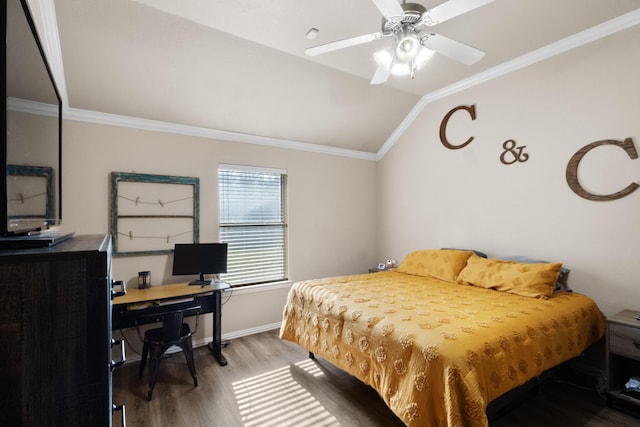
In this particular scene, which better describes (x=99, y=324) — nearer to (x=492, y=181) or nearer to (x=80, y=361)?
(x=80, y=361)

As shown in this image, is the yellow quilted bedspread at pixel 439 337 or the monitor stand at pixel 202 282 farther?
the monitor stand at pixel 202 282

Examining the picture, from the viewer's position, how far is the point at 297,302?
299cm

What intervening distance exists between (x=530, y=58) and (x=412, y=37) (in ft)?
6.51

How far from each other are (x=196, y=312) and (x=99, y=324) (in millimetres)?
2112

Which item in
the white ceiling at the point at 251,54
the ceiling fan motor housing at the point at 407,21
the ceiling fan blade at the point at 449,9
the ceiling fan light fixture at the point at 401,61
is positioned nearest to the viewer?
the ceiling fan blade at the point at 449,9

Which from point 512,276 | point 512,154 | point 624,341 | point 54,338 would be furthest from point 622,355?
point 54,338

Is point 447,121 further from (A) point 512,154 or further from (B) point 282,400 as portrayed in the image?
(B) point 282,400

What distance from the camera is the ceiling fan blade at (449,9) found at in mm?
1617

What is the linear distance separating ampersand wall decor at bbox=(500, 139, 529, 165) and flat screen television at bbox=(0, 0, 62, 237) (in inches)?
146

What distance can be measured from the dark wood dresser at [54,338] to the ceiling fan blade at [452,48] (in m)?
2.13

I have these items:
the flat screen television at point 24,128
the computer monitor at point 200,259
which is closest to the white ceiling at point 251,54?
the flat screen television at point 24,128

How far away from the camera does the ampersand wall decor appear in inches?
125

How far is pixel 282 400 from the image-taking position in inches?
95.0

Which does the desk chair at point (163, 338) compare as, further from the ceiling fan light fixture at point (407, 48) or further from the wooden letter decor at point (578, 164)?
the wooden letter decor at point (578, 164)
